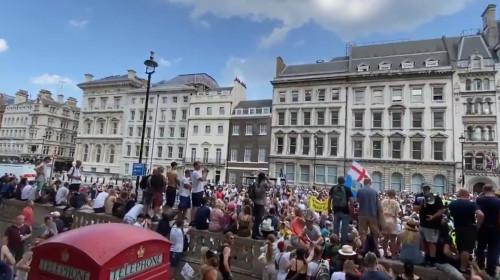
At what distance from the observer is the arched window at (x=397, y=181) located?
116 ft

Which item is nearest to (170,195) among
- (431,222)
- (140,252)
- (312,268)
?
(312,268)

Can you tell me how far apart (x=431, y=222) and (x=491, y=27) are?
135ft

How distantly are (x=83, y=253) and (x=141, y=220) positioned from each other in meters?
6.15

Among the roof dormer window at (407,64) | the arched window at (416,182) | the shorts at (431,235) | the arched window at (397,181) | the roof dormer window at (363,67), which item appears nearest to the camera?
the shorts at (431,235)

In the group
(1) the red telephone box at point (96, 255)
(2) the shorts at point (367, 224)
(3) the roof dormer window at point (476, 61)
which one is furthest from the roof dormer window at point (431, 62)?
(1) the red telephone box at point (96, 255)

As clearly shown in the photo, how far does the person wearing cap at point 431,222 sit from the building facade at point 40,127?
72.6 m

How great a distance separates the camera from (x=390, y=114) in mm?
37219

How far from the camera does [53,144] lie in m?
67.6

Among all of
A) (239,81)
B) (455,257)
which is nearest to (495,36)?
(239,81)

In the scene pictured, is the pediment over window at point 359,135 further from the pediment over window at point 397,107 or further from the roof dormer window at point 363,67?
the roof dormer window at point 363,67

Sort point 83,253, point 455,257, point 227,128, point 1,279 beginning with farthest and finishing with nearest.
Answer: point 227,128
point 1,279
point 455,257
point 83,253

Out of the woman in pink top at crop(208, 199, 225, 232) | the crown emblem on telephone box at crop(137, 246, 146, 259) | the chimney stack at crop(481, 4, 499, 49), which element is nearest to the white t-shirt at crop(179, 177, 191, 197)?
the woman in pink top at crop(208, 199, 225, 232)

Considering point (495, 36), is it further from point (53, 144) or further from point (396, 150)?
point (53, 144)

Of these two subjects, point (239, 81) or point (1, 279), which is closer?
point (1, 279)
